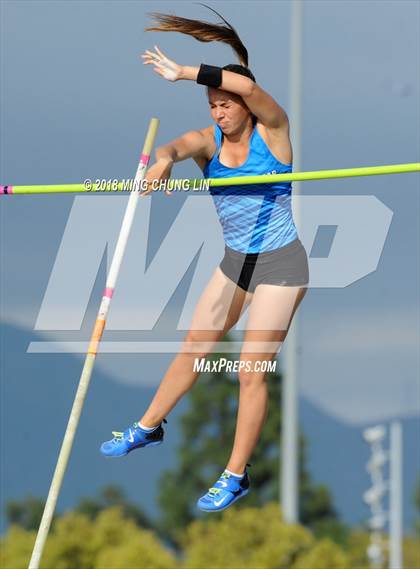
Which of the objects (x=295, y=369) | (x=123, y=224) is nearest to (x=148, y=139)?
(x=123, y=224)

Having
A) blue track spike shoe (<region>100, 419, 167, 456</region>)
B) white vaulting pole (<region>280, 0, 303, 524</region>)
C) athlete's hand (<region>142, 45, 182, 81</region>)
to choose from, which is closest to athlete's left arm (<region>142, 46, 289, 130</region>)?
athlete's hand (<region>142, 45, 182, 81</region>)

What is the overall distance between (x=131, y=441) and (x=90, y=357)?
0.71 meters

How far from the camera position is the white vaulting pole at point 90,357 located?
36.8 ft

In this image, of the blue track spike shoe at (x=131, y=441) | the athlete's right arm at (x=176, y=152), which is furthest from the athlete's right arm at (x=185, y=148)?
the blue track spike shoe at (x=131, y=441)

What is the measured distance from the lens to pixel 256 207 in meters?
11.2

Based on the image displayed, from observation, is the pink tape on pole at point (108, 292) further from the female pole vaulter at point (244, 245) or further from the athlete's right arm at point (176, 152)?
the athlete's right arm at point (176, 152)

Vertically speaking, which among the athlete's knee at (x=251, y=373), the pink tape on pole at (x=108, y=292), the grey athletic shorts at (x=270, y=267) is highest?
the grey athletic shorts at (x=270, y=267)

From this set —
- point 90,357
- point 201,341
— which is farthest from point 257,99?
point 90,357

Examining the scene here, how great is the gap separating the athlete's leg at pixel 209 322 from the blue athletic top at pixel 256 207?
12.0 inches

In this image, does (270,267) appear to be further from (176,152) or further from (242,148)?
(176,152)

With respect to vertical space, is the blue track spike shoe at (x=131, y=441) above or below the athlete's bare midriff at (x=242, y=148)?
below

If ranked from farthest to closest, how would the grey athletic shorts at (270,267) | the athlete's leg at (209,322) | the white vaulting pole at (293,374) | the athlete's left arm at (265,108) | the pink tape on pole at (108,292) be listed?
the white vaulting pole at (293,374) → the pink tape on pole at (108,292) → the athlete's leg at (209,322) → the grey athletic shorts at (270,267) → the athlete's left arm at (265,108)

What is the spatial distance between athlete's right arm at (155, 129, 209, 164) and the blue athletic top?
0.32ft

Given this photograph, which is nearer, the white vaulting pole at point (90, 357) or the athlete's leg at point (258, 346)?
the athlete's leg at point (258, 346)
